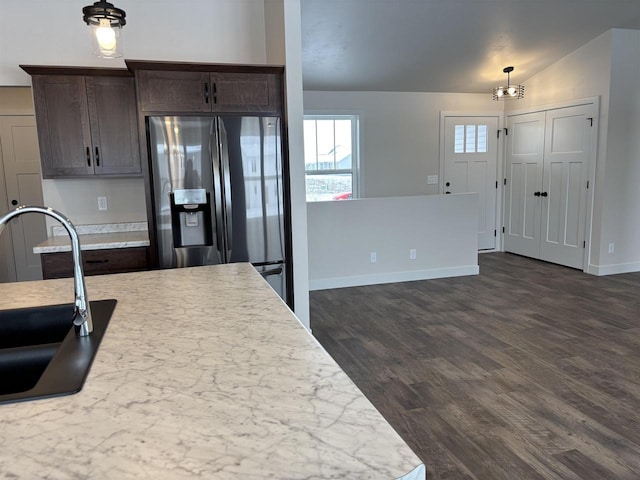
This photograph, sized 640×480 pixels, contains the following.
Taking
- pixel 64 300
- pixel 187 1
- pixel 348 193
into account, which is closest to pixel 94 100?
pixel 187 1

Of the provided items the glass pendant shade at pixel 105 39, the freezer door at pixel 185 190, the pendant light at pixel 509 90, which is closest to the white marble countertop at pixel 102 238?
the freezer door at pixel 185 190

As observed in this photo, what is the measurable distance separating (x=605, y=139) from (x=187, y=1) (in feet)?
14.9

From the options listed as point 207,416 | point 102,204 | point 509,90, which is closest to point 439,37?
point 509,90

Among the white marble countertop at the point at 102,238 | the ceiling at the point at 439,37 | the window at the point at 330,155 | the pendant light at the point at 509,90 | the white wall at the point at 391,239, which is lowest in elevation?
the white wall at the point at 391,239

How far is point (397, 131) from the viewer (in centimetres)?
644

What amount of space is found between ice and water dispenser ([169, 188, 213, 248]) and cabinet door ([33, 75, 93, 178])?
775 millimetres

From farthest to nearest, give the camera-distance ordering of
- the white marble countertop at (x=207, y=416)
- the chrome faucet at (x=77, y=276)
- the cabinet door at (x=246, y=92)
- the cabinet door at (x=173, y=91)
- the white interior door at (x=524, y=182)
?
the white interior door at (x=524, y=182) → the cabinet door at (x=246, y=92) → the cabinet door at (x=173, y=91) → the chrome faucet at (x=77, y=276) → the white marble countertop at (x=207, y=416)

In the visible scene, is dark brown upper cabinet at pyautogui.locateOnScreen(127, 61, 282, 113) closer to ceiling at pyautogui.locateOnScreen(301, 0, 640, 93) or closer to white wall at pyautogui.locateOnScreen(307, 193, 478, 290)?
ceiling at pyautogui.locateOnScreen(301, 0, 640, 93)

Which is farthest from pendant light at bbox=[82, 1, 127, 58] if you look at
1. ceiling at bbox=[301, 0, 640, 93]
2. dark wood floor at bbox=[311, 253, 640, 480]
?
ceiling at bbox=[301, 0, 640, 93]

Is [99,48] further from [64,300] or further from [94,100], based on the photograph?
[94,100]

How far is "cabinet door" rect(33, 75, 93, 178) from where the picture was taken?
321cm

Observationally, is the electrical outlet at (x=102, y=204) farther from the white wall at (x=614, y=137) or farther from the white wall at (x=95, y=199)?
the white wall at (x=614, y=137)

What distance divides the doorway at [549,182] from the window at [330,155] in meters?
2.31

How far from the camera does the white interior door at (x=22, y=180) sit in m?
5.05
